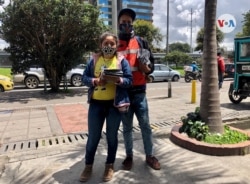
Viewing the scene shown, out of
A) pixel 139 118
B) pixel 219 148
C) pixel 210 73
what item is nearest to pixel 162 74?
pixel 210 73

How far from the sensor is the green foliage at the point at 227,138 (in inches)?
187

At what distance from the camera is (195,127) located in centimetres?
503

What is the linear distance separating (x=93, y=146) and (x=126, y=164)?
67 cm

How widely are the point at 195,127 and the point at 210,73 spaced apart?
0.97 meters

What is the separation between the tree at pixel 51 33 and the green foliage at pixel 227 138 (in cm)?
903

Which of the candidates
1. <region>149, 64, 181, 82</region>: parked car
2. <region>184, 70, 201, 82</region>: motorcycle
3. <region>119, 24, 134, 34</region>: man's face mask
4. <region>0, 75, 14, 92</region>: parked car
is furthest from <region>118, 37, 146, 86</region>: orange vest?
<region>184, 70, 201, 82</region>: motorcycle

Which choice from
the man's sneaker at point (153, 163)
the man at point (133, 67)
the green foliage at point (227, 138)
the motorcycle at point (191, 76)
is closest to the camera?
the man at point (133, 67)

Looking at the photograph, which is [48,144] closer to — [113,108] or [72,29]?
[113,108]

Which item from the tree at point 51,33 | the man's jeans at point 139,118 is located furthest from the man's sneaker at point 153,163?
the tree at point 51,33

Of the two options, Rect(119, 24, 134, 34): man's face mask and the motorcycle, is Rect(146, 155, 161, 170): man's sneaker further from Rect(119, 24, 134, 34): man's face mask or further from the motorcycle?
the motorcycle

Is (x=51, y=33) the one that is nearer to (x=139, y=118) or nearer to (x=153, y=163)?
(x=139, y=118)

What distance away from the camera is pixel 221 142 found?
4.71 m

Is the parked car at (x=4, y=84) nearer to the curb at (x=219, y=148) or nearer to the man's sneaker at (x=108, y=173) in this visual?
the curb at (x=219, y=148)

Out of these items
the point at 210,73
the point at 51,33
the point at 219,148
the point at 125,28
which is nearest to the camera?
the point at 125,28
